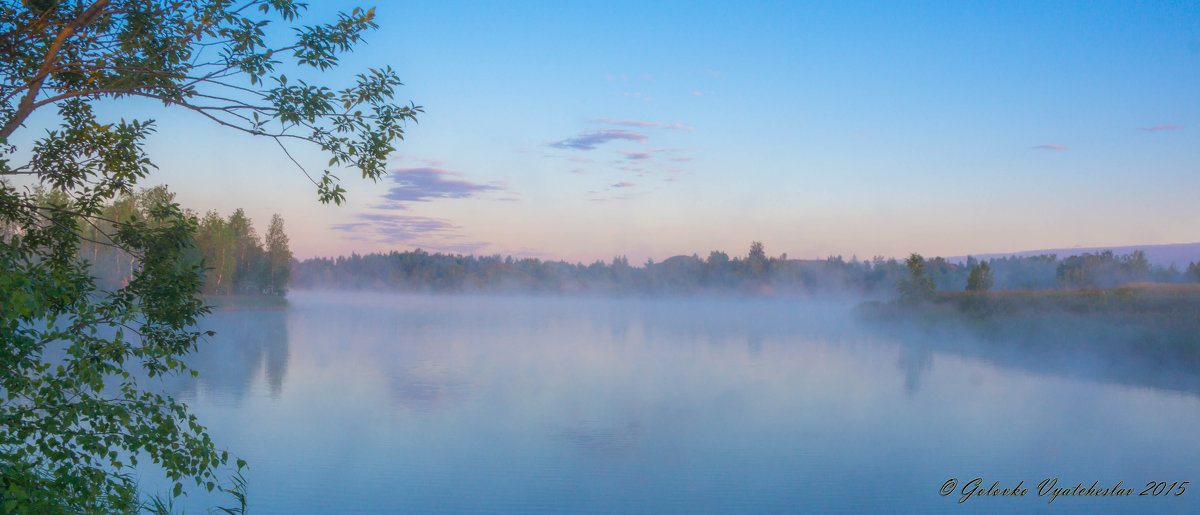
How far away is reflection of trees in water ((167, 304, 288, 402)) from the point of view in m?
19.2

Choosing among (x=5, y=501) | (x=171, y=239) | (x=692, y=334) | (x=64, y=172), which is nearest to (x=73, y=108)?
(x=64, y=172)

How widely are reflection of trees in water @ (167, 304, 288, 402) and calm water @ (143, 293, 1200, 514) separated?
198mm

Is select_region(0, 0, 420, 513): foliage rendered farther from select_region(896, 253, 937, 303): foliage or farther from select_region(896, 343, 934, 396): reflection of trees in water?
select_region(896, 253, 937, 303): foliage

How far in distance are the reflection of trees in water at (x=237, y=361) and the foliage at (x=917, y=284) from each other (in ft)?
124

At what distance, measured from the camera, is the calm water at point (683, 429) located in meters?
10.6

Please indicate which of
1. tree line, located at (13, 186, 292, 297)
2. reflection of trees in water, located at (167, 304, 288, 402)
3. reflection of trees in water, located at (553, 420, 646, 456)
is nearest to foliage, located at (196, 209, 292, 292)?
tree line, located at (13, 186, 292, 297)

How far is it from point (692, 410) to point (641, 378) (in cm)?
565

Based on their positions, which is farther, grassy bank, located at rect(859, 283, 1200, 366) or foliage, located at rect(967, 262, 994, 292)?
foliage, located at rect(967, 262, 994, 292)

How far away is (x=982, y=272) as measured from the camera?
42.2m

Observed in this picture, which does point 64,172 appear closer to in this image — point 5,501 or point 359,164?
point 359,164

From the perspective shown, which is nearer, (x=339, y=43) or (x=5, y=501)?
(x=5, y=501)

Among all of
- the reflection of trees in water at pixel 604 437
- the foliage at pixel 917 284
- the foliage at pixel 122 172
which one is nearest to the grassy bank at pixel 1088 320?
the foliage at pixel 917 284

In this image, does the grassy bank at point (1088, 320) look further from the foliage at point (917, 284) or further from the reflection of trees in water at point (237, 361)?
the reflection of trees in water at point (237, 361)

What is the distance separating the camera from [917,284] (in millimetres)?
48344
